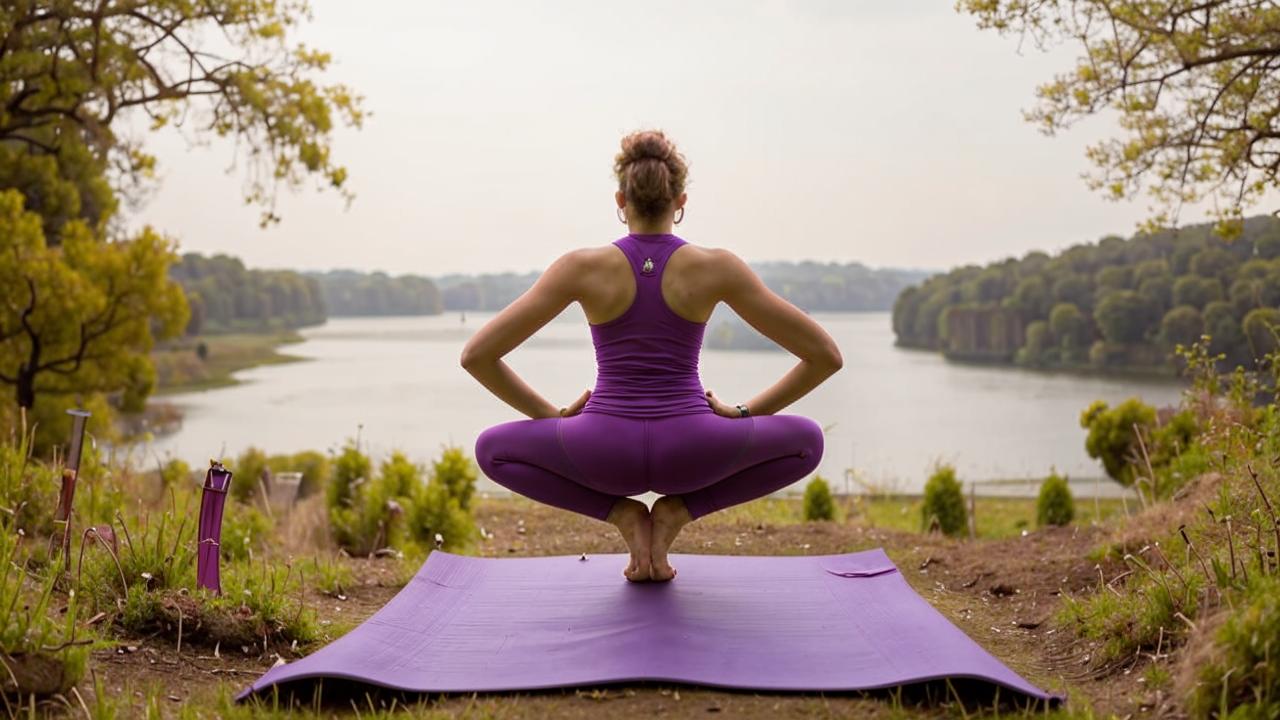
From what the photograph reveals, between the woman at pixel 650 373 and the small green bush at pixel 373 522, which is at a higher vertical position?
the woman at pixel 650 373

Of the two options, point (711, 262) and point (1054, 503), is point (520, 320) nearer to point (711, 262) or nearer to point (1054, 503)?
point (711, 262)

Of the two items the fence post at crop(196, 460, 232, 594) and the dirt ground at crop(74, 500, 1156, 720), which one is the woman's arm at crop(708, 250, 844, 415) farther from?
the fence post at crop(196, 460, 232, 594)

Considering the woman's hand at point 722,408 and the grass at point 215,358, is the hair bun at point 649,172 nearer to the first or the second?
the woman's hand at point 722,408

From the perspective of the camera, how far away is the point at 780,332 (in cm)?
338

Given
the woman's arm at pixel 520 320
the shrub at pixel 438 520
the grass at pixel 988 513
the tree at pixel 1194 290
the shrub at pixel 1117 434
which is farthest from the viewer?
the tree at pixel 1194 290

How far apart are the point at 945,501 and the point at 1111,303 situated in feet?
20.2

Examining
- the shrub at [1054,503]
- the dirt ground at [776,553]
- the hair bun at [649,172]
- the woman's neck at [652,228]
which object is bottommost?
the shrub at [1054,503]

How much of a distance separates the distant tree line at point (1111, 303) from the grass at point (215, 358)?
11322 mm

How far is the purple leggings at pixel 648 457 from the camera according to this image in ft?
10.8

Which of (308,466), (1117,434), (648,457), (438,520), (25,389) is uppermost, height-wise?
(648,457)

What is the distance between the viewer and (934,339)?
1736cm

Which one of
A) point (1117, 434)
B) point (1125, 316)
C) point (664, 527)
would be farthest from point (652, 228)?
point (1125, 316)

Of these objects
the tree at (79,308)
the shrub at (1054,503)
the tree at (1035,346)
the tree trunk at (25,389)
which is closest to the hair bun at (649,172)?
the shrub at (1054,503)

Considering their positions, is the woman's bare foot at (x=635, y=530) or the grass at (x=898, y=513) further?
the grass at (x=898, y=513)
